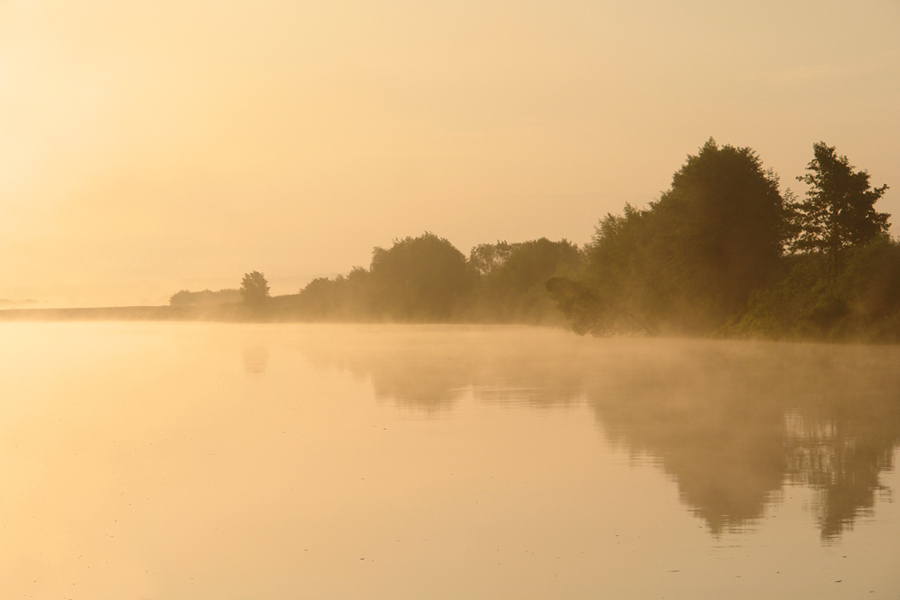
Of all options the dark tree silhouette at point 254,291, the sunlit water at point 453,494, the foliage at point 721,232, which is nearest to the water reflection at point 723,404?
the sunlit water at point 453,494

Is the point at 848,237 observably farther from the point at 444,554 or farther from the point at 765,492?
the point at 444,554

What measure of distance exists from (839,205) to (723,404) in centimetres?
2669

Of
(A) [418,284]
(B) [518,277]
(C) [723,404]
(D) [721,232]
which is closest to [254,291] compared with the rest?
(A) [418,284]

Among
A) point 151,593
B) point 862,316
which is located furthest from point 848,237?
point 151,593

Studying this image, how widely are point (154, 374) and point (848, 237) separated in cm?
2914

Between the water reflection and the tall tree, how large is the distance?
25.3ft

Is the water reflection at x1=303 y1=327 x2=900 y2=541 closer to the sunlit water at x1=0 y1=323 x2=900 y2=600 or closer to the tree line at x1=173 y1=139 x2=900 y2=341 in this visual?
the sunlit water at x1=0 y1=323 x2=900 y2=600

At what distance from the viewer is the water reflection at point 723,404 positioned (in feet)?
28.7

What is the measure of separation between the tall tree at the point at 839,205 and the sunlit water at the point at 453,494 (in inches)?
877

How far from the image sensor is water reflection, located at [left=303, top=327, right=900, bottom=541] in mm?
8750

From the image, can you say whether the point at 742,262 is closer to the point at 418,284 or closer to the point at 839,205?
the point at 839,205

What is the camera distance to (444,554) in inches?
267

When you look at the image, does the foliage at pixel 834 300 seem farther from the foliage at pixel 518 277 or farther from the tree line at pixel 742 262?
the foliage at pixel 518 277

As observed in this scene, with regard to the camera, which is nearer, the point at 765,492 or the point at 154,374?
the point at 765,492
